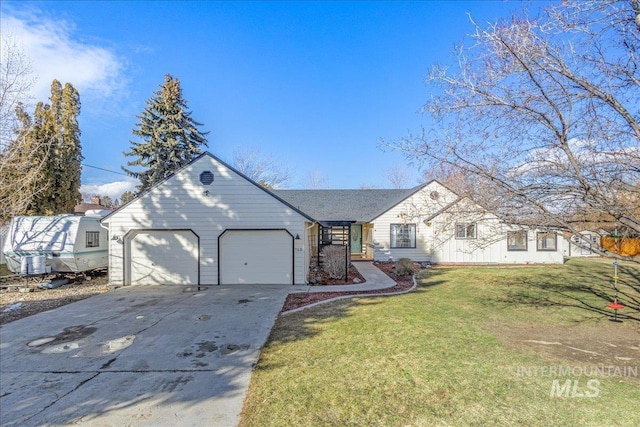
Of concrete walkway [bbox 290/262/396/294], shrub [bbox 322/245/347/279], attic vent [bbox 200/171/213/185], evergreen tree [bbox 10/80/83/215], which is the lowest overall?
concrete walkway [bbox 290/262/396/294]

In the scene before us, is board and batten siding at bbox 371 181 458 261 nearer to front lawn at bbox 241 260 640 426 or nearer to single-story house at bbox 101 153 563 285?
single-story house at bbox 101 153 563 285

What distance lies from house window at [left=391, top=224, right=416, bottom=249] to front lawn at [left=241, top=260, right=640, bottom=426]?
956 centimetres

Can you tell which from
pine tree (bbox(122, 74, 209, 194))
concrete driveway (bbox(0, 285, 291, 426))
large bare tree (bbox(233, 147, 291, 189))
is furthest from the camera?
large bare tree (bbox(233, 147, 291, 189))

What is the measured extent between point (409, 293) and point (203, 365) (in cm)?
709

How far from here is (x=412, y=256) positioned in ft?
58.7

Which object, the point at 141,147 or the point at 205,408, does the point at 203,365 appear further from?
the point at 141,147

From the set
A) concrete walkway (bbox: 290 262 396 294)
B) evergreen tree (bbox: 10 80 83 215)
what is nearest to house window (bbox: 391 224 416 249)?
concrete walkway (bbox: 290 262 396 294)

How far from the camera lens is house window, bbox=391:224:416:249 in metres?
18.1

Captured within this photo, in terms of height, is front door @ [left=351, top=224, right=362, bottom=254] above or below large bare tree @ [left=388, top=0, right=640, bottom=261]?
below

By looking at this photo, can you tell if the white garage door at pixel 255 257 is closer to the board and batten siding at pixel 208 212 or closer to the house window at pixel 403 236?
the board and batten siding at pixel 208 212

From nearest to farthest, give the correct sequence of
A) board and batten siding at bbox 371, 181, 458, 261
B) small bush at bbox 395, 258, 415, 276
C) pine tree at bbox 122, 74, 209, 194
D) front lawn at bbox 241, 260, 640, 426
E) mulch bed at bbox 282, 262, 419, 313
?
front lawn at bbox 241, 260, 640, 426 → mulch bed at bbox 282, 262, 419, 313 → small bush at bbox 395, 258, 415, 276 → board and batten siding at bbox 371, 181, 458, 261 → pine tree at bbox 122, 74, 209, 194

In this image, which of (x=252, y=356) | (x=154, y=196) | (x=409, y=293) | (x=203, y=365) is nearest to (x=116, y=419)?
(x=203, y=365)

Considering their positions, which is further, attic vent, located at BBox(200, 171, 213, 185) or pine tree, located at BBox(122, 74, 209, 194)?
pine tree, located at BBox(122, 74, 209, 194)

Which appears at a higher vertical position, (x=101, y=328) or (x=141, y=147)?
(x=141, y=147)
